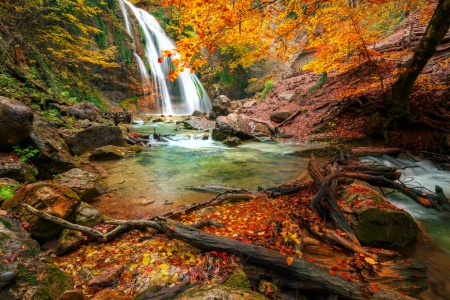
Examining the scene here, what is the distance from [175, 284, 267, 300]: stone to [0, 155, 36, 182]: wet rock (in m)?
4.00

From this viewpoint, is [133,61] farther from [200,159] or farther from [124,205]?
[124,205]

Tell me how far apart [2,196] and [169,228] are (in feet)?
8.36

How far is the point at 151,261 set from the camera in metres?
2.31

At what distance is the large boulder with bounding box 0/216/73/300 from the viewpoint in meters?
1.68

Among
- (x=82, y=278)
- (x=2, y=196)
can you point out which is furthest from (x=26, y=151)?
(x=82, y=278)

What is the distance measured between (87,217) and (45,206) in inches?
21.2

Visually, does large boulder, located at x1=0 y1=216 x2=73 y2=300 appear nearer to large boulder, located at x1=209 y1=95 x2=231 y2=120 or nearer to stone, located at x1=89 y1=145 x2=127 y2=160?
stone, located at x1=89 y1=145 x2=127 y2=160

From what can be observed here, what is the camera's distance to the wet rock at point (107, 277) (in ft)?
6.73

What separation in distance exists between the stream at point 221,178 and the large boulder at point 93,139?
111cm

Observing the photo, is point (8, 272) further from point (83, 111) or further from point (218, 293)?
point (83, 111)

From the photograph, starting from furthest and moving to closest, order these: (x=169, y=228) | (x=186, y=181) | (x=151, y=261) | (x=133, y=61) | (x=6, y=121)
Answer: (x=133, y=61) → (x=186, y=181) → (x=6, y=121) → (x=169, y=228) → (x=151, y=261)

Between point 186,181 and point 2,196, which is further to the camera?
point 186,181

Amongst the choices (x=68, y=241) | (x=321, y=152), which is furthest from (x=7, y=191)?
(x=321, y=152)

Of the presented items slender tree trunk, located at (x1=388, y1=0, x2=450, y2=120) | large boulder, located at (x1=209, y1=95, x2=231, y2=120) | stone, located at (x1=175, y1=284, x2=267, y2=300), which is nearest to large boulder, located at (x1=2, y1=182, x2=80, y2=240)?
stone, located at (x1=175, y1=284, x2=267, y2=300)
